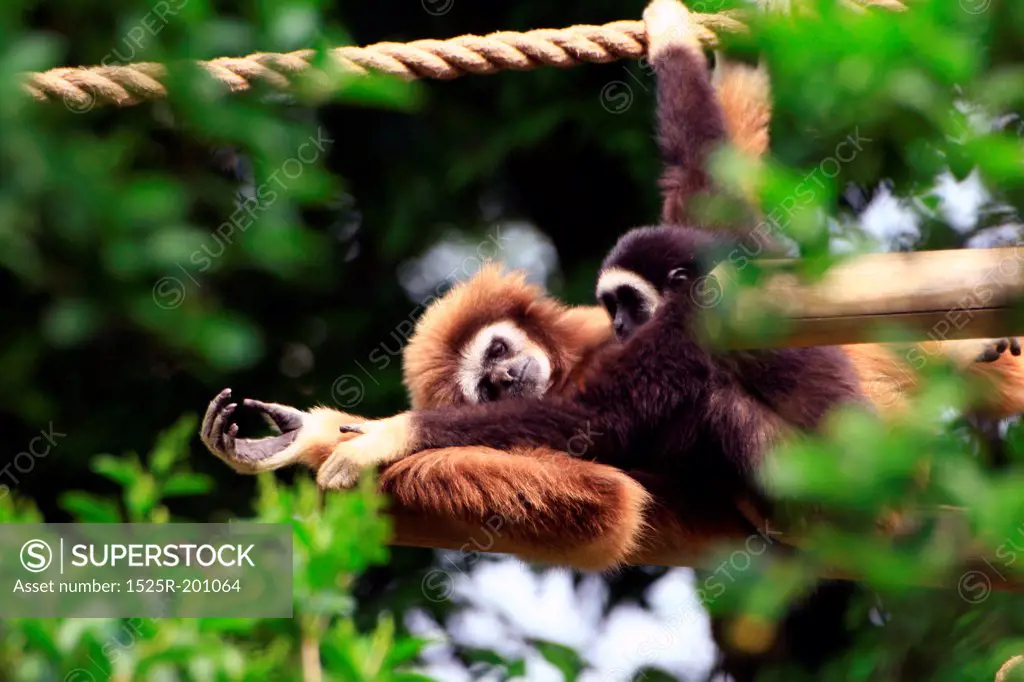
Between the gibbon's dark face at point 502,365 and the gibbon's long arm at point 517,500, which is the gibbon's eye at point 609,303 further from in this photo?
the gibbon's long arm at point 517,500

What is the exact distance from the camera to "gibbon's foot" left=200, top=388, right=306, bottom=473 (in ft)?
14.0

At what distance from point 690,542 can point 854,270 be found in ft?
5.81

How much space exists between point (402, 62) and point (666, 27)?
1568 millimetres

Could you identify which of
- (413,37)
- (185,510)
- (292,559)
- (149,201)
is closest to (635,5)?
(413,37)

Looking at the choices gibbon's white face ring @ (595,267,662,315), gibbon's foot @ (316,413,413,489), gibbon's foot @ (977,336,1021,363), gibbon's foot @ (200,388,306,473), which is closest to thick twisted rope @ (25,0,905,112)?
gibbon's white face ring @ (595,267,662,315)

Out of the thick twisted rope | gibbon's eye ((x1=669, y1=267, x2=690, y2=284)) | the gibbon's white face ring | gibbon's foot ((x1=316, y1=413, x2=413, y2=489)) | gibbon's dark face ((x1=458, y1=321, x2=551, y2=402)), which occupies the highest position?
the thick twisted rope

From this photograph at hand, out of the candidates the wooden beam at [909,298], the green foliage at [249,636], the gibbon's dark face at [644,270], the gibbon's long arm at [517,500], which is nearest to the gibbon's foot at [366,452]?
the gibbon's long arm at [517,500]

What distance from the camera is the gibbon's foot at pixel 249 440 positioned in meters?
4.26

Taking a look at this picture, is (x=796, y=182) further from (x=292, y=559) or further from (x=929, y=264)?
(x=292, y=559)

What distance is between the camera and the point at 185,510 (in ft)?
21.6

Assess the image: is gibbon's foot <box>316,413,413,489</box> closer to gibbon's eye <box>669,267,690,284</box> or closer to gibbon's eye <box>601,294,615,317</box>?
gibbon's eye <box>601,294,615,317</box>

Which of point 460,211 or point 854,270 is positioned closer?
point 854,270

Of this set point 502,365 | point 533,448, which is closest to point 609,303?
point 502,365

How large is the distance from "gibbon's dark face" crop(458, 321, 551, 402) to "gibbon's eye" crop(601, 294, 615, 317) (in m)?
0.37
